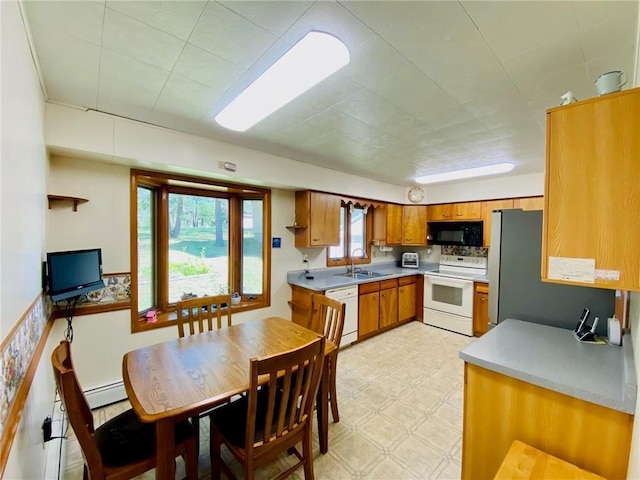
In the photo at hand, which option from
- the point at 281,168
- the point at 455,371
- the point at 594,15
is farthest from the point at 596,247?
the point at 281,168

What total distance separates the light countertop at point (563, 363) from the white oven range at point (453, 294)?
234cm

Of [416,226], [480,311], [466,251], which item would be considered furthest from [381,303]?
[466,251]

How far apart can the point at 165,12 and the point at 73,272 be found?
6.18 feet

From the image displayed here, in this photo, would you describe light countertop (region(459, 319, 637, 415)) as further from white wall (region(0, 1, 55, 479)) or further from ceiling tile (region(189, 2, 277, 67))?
white wall (region(0, 1, 55, 479))

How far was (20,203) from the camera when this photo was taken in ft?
4.03

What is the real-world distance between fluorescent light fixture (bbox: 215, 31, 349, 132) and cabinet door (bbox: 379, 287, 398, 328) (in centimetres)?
305

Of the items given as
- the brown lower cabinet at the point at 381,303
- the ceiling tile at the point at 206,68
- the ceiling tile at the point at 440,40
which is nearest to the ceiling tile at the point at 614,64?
the ceiling tile at the point at 440,40

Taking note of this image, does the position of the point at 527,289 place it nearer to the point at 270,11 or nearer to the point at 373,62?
the point at 373,62

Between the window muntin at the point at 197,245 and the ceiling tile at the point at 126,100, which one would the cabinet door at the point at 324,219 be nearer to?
the window muntin at the point at 197,245

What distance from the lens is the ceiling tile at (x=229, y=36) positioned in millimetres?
1157

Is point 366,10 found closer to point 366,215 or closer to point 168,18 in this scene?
point 168,18

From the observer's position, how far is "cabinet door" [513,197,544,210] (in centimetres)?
385

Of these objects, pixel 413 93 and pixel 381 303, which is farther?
pixel 381 303

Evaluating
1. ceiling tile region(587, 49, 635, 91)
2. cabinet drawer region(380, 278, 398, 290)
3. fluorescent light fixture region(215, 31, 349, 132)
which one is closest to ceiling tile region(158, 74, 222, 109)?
fluorescent light fixture region(215, 31, 349, 132)
